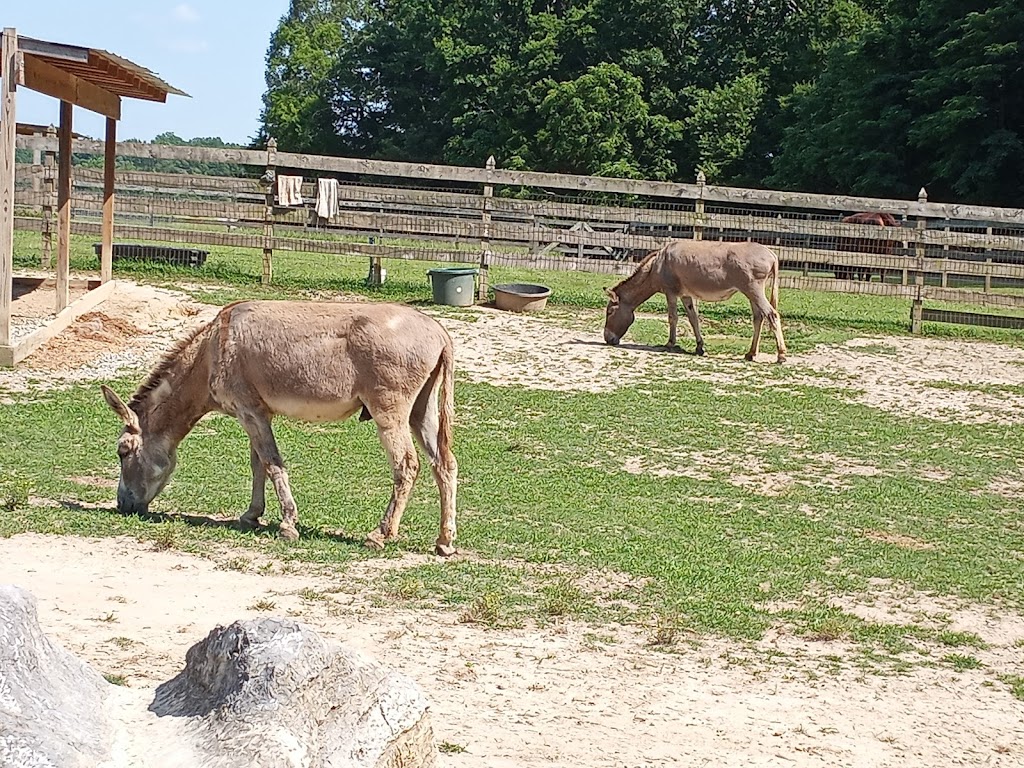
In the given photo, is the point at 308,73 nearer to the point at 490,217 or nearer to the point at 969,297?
the point at 490,217

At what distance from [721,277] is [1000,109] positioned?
886 inches

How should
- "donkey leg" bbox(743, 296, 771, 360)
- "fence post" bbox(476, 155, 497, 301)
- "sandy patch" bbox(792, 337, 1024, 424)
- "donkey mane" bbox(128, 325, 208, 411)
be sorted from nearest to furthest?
"donkey mane" bbox(128, 325, 208, 411) < "sandy patch" bbox(792, 337, 1024, 424) < "donkey leg" bbox(743, 296, 771, 360) < "fence post" bbox(476, 155, 497, 301)

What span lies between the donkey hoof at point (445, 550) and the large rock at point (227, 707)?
395 centimetres

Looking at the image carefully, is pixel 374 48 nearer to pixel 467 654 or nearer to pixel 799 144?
pixel 799 144

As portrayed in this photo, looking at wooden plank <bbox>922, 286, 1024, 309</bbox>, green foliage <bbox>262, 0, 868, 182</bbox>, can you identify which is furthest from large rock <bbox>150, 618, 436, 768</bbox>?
green foliage <bbox>262, 0, 868, 182</bbox>

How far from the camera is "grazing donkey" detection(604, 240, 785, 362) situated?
1609 cm

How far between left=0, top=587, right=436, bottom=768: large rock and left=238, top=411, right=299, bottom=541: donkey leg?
4225 millimetres

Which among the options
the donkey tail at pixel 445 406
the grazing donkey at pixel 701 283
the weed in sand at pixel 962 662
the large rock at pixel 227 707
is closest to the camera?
the large rock at pixel 227 707

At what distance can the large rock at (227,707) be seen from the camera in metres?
3.09

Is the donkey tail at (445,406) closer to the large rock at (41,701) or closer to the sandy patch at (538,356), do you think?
the large rock at (41,701)

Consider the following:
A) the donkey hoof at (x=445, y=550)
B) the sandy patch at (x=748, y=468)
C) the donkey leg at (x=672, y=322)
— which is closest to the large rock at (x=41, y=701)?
the donkey hoof at (x=445, y=550)

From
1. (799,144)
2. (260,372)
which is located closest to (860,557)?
(260,372)

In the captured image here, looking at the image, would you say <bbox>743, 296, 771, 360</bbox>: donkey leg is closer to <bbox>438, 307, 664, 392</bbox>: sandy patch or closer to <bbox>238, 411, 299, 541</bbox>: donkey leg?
<bbox>438, 307, 664, 392</bbox>: sandy patch

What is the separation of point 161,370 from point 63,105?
7607 mm
